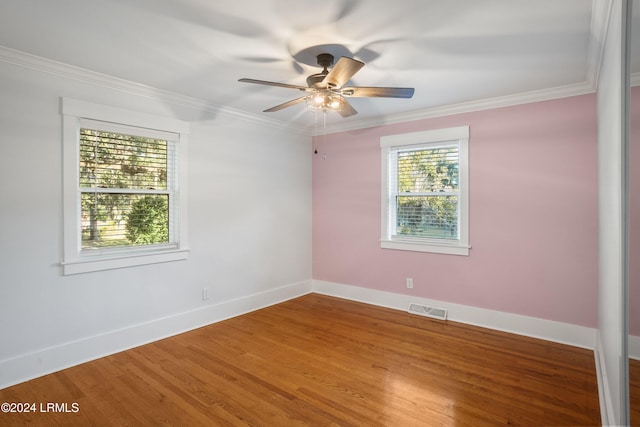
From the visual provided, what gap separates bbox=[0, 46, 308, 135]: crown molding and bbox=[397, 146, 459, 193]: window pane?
75.7 inches

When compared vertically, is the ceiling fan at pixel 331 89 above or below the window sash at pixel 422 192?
above

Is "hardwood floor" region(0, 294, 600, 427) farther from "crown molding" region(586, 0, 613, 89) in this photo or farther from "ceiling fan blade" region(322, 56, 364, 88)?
"crown molding" region(586, 0, 613, 89)

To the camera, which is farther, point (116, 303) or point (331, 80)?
point (116, 303)

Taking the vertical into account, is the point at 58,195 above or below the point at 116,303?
above

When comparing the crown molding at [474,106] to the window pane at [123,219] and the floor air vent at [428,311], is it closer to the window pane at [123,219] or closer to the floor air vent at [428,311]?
the floor air vent at [428,311]

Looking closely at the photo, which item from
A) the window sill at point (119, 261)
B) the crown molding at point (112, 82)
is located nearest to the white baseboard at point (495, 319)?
the window sill at point (119, 261)

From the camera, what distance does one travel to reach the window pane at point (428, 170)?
4.15 m

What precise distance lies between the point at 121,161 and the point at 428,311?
3652 mm

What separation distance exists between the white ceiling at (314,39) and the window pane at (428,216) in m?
1.36

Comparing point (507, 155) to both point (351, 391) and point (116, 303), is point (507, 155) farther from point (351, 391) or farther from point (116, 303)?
point (116, 303)

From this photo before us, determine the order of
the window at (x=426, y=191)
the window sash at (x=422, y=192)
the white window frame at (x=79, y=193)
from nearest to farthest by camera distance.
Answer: the white window frame at (x=79, y=193) → the window at (x=426, y=191) → the window sash at (x=422, y=192)

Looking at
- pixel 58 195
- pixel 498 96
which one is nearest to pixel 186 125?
pixel 58 195

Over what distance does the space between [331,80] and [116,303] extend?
8.93 feet

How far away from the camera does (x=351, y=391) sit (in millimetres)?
2543
